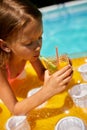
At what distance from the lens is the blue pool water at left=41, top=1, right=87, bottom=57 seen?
4.39 metres

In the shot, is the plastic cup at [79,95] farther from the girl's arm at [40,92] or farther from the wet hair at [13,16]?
the wet hair at [13,16]

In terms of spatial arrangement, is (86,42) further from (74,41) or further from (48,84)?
(48,84)

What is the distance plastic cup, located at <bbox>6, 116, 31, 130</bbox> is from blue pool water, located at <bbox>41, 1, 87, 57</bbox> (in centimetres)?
232

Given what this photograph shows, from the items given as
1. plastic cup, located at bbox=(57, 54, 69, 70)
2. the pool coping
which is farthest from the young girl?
the pool coping

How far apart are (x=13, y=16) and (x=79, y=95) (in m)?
0.66

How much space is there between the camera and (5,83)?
191 centimetres

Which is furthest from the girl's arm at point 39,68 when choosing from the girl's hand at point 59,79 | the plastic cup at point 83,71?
the girl's hand at point 59,79

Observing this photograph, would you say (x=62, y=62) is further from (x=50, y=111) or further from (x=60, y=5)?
(x=60, y=5)

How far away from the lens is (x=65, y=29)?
→ 16.0 feet

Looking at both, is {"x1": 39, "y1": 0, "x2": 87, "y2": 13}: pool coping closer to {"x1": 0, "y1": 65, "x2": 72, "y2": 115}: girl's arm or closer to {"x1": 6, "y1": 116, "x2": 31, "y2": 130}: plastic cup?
{"x1": 0, "y1": 65, "x2": 72, "y2": 115}: girl's arm

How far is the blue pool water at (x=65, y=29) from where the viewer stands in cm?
439

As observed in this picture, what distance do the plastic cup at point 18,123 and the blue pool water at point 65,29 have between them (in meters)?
2.32

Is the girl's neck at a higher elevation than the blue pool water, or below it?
higher

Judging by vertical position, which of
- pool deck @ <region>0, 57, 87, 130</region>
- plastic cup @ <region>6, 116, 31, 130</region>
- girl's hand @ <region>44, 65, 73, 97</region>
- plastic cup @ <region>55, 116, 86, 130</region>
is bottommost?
pool deck @ <region>0, 57, 87, 130</region>
